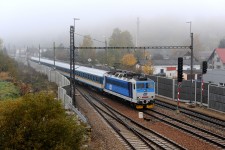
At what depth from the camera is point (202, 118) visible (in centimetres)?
2369

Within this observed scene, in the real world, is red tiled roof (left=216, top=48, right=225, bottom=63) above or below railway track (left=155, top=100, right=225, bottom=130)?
above

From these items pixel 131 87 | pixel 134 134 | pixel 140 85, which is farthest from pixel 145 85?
pixel 134 134

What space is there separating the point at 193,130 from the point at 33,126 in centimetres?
1210

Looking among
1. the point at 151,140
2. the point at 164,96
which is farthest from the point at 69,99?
the point at 164,96

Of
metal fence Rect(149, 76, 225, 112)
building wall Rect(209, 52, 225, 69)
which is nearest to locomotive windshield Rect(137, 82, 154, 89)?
metal fence Rect(149, 76, 225, 112)

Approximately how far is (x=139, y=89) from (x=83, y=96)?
10989 mm

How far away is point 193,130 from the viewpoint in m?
20.6

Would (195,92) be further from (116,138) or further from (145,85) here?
(116,138)

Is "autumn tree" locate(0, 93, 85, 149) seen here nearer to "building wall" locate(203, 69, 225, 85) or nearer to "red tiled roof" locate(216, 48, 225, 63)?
"building wall" locate(203, 69, 225, 85)

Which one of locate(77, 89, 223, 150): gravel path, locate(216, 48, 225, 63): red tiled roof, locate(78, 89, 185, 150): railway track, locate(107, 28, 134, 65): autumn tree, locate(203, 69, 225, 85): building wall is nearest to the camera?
locate(77, 89, 223, 150): gravel path

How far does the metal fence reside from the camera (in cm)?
2611

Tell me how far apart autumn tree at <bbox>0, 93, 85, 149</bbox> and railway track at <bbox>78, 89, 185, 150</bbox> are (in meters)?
6.00

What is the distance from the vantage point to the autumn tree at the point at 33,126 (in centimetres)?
1138

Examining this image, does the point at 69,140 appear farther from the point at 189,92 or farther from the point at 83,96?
the point at 83,96
